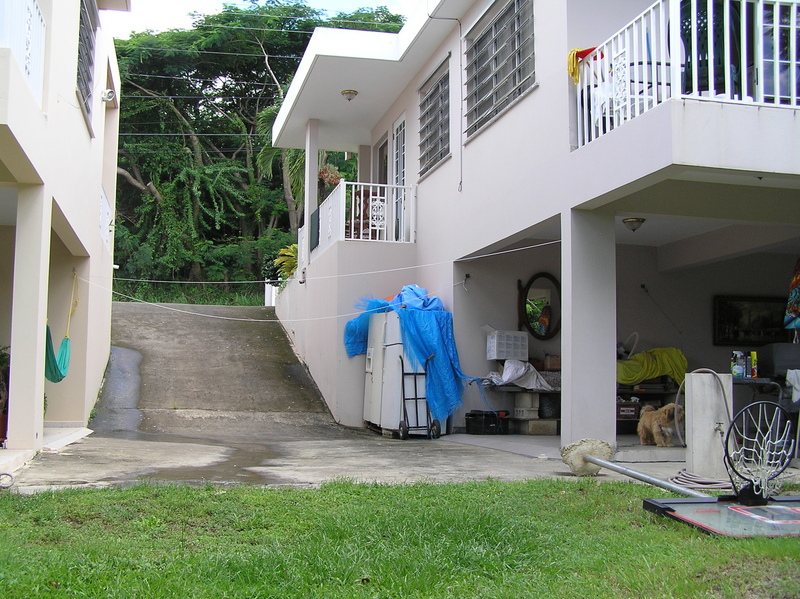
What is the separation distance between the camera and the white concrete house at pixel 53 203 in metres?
6.33

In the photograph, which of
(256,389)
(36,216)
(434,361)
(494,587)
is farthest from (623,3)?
(256,389)

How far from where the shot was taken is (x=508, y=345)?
10.5m

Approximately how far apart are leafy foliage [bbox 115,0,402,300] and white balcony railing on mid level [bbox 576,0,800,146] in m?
17.4

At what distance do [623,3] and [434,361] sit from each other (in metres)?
4.78

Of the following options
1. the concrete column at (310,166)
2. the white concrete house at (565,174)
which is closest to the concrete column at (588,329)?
the white concrete house at (565,174)

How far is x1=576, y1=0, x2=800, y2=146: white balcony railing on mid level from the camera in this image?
6.44 m

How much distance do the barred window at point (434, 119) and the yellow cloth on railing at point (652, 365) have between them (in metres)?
3.79

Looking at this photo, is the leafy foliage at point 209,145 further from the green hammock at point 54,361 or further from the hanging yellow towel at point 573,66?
the hanging yellow towel at point 573,66

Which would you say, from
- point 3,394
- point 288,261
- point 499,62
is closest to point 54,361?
point 3,394

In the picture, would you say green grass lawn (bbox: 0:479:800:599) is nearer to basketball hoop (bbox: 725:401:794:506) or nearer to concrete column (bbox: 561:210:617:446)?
basketball hoop (bbox: 725:401:794:506)

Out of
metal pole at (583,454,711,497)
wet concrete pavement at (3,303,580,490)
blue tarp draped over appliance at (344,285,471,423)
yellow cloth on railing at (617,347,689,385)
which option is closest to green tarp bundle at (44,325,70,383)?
wet concrete pavement at (3,303,580,490)

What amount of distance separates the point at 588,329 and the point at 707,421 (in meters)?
1.79

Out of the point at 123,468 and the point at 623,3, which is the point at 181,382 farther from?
the point at 623,3

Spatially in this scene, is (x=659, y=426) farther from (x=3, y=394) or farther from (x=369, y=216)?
(x=3, y=394)
